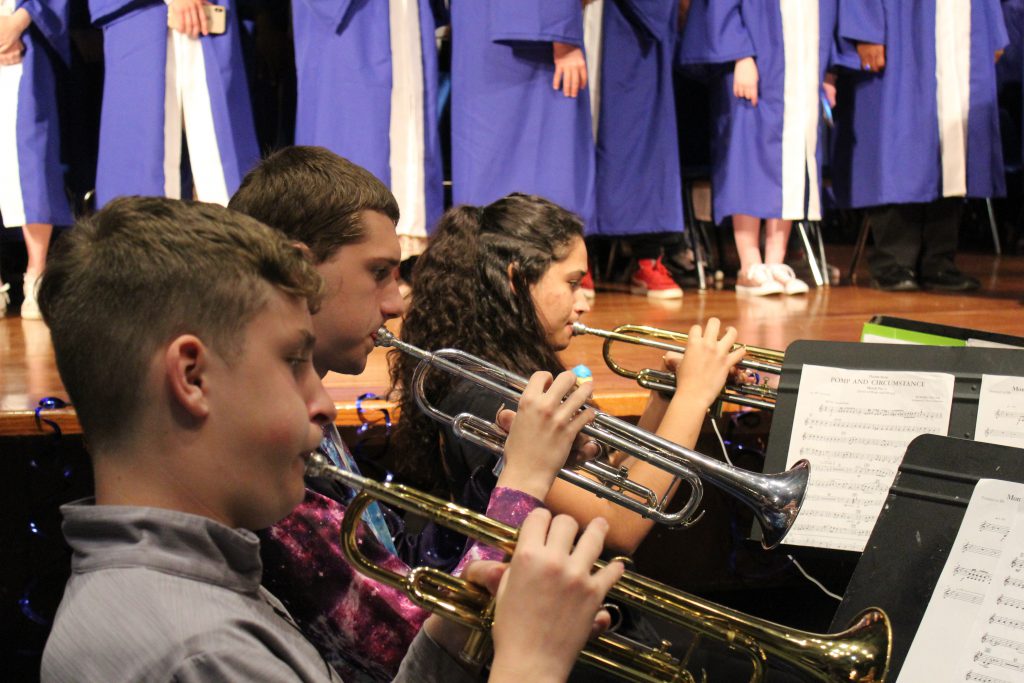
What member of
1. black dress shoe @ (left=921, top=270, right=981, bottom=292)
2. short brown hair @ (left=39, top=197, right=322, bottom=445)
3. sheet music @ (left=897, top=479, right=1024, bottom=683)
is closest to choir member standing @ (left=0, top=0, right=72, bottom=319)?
short brown hair @ (left=39, top=197, right=322, bottom=445)

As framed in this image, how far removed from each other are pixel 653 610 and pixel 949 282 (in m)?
3.73

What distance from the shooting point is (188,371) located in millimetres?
932

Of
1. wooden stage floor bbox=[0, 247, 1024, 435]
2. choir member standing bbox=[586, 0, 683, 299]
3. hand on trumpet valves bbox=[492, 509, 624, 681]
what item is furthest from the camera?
choir member standing bbox=[586, 0, 683, 299]

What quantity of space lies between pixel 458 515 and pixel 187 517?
341mm

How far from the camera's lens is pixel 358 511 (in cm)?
121

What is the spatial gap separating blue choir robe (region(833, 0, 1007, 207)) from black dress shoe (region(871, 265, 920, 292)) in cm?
31

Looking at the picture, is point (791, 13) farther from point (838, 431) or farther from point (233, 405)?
point (233, 405)

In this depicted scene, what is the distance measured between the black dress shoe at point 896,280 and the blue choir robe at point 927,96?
0.31 m

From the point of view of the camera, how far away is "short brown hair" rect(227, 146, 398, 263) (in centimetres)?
152

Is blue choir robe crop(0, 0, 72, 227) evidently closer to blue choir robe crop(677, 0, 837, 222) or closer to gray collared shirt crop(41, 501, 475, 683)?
blue choir robe crop(677, 0, 837, 222)

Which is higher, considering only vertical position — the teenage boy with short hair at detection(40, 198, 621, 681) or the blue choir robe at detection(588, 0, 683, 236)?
the blue choir robe at detection(588, 0, 683, 236)

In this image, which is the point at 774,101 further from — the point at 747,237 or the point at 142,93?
the point at 142,93

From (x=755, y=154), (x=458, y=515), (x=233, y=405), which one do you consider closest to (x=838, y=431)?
(x=458, y=515)

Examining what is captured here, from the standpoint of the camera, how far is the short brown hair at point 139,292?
94 centimetres
